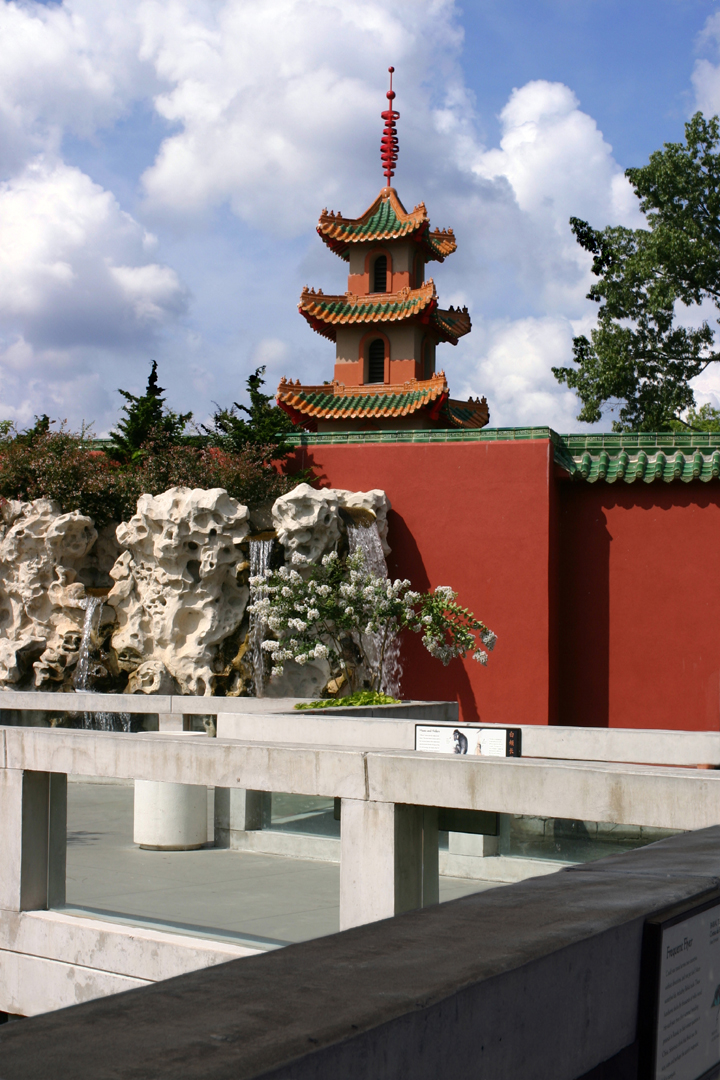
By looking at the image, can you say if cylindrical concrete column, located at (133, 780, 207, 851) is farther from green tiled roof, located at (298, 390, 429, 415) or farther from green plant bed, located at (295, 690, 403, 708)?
green tiled roof, located at (298, 390, 429, 415)

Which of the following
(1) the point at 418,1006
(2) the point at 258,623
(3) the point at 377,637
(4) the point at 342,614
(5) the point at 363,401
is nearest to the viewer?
(1) the point at 418,1006

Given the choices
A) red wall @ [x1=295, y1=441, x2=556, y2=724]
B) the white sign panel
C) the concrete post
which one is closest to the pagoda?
red wall @ [x1=295, y1=441, x2=556, y2=724]

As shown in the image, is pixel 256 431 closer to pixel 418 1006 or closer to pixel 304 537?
pixel 304 537

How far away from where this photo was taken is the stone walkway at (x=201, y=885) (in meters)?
5.17

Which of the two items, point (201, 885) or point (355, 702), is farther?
point (355, 702)

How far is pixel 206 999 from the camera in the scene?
198 centimetres

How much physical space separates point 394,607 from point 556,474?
12.7ft

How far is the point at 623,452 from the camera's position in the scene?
16.0 m

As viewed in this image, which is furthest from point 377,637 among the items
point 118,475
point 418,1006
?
point 418,1006

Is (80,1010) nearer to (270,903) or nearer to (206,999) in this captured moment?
(206,999)

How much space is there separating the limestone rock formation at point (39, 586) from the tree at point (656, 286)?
535 inches

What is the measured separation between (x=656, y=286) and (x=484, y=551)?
1123cm

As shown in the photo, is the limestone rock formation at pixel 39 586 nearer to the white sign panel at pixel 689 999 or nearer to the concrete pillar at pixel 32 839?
the concrete pillar at pixel 32 839

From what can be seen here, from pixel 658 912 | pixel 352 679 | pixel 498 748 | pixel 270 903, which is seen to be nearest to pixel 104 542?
pixel 352 679
